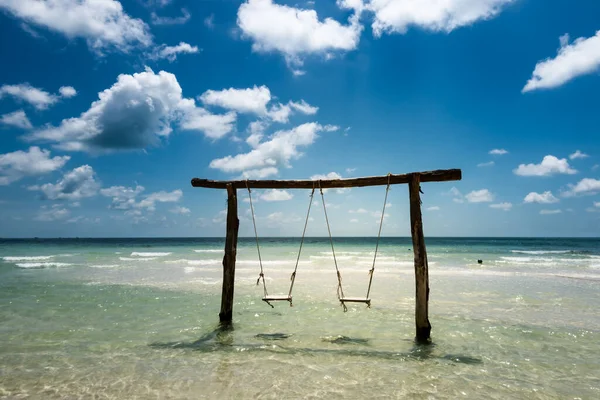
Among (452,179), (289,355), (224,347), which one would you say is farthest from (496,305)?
(224,347)

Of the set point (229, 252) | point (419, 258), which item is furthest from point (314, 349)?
point (229, 252)

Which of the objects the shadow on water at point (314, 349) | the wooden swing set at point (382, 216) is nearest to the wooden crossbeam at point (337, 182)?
the wooden swing set at point (382, 216)

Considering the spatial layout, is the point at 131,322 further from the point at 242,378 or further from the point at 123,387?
the point at 242,378

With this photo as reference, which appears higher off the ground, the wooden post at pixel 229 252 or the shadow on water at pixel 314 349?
the wooden post at pixel 229 252

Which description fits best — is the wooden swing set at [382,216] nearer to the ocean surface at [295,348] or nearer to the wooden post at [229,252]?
the wooden post at [229,252]

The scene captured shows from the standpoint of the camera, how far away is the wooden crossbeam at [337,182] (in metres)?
6.50

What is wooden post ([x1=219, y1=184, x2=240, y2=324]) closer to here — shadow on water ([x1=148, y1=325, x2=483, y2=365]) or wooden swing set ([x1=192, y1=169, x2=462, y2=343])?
wooden swing set ([x1=192, y1=169, x2=462, y2=343])

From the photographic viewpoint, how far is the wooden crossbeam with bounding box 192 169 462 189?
256 inches

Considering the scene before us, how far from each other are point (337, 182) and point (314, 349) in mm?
3248

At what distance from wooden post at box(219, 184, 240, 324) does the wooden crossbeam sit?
33 centimetres

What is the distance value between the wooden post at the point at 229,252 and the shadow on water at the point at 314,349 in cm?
91

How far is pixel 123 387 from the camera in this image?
4660 millimetres

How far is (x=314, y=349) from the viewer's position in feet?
20.5

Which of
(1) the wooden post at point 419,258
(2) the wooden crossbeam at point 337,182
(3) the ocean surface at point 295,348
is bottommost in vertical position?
(3) the ocean surface at point 295,348
